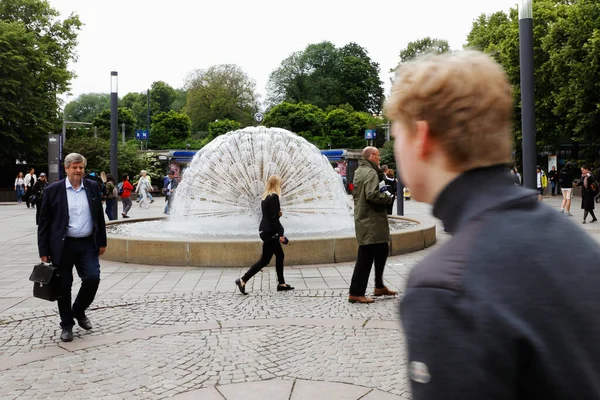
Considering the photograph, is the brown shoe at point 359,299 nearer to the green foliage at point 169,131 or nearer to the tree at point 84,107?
the green foliage at point 169,131

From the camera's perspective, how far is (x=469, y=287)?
3.35 feet

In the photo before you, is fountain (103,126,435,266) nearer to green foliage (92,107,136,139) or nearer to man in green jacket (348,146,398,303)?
man in green jacket (348,146,398,303)

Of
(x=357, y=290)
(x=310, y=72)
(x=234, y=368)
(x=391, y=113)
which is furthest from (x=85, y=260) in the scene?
(x=310, y=72)

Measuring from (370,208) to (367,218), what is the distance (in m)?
0.13

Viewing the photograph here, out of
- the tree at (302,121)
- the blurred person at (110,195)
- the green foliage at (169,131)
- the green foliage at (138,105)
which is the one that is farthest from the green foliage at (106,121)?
the blurred person at (110,195)

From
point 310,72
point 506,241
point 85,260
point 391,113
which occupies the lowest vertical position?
point 85,260

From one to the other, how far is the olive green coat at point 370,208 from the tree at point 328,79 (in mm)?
75250

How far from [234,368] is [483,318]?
404cm

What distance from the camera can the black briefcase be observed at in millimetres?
5598

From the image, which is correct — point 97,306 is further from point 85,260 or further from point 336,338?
point 336,338

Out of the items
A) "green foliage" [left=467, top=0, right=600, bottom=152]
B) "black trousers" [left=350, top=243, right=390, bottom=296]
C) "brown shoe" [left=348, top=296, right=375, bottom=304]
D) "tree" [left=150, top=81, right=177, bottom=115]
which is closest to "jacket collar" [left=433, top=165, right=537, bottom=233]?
"black trousers" [left=350, top=243, right=390, bottom=296]

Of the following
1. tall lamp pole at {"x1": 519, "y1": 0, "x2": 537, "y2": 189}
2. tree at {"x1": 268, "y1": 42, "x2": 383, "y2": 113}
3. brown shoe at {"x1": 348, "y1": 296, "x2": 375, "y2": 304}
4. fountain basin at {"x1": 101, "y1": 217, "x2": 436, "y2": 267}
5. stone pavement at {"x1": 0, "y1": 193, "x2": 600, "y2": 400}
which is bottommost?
stone pavement at {"x1": 0, "y1": 193, "x2": 600, "y2": 400}

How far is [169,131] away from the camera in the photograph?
7138cm

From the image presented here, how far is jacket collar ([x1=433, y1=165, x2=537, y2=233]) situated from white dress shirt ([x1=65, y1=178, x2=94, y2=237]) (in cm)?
537
